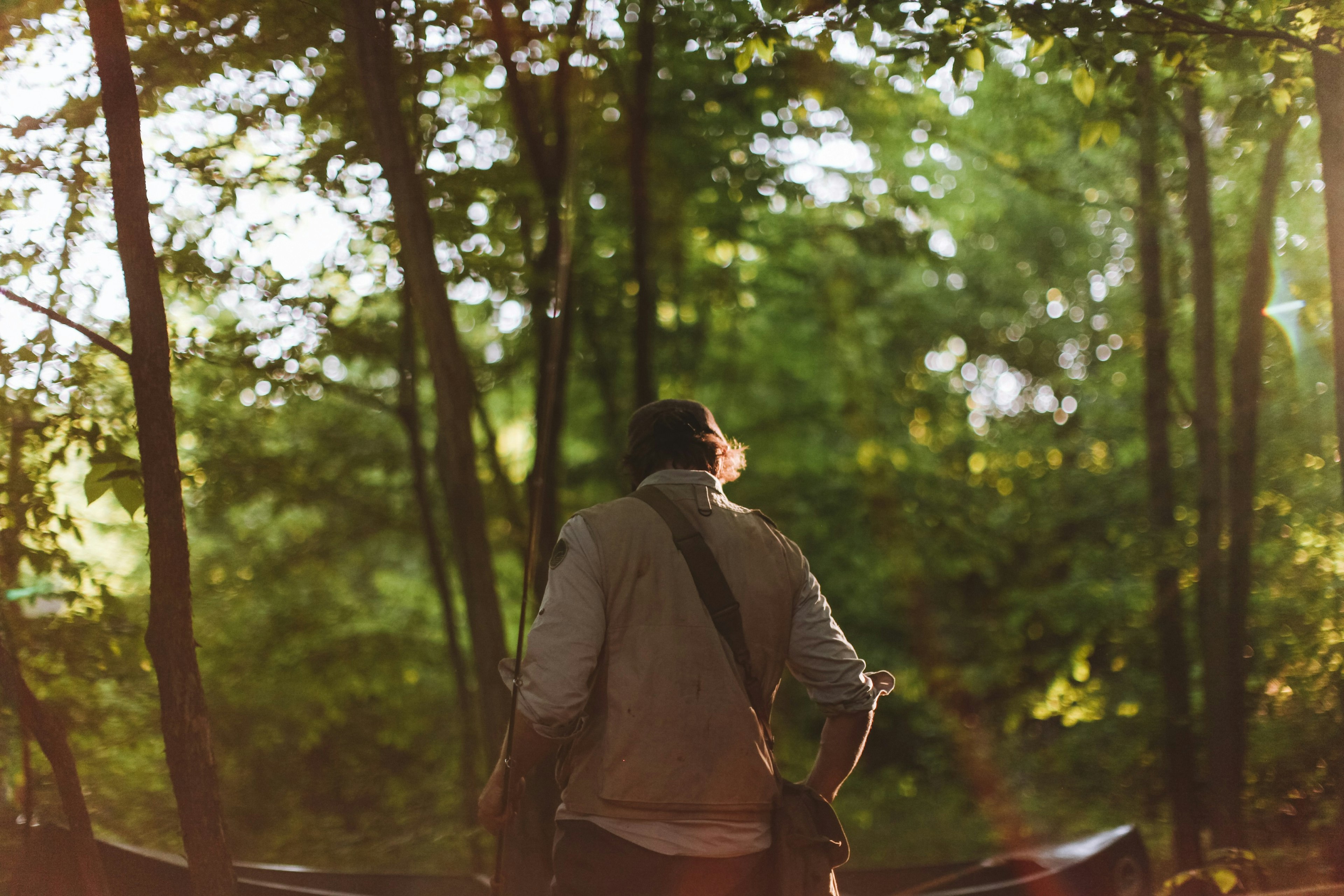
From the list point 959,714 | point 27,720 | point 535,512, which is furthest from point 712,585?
point 959,714

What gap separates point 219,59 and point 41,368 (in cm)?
138

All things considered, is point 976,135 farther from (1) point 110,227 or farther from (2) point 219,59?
(1) point 110,227

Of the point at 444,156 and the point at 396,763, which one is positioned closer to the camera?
the point at 444,156

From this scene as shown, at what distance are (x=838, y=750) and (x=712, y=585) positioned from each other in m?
0.59

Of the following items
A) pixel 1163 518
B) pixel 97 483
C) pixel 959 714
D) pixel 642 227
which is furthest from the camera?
pixel 959 714

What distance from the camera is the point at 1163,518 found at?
6.70m

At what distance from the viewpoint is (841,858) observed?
2.44 meters

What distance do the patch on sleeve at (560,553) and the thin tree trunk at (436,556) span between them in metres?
3.77

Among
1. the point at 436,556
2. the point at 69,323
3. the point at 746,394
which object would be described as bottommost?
the point at 69,323

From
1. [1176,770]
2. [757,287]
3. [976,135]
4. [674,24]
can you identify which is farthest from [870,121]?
[1176,770]

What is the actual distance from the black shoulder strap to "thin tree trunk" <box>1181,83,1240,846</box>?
4.38 metres

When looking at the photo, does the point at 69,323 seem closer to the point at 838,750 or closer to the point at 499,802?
the point at 499,802

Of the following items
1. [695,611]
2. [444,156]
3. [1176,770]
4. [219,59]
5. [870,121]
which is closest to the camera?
[695,611]

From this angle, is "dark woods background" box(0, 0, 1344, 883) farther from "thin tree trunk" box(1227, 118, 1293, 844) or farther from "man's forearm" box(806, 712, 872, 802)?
"man's forearm" box(806, 712, 872, 802)
